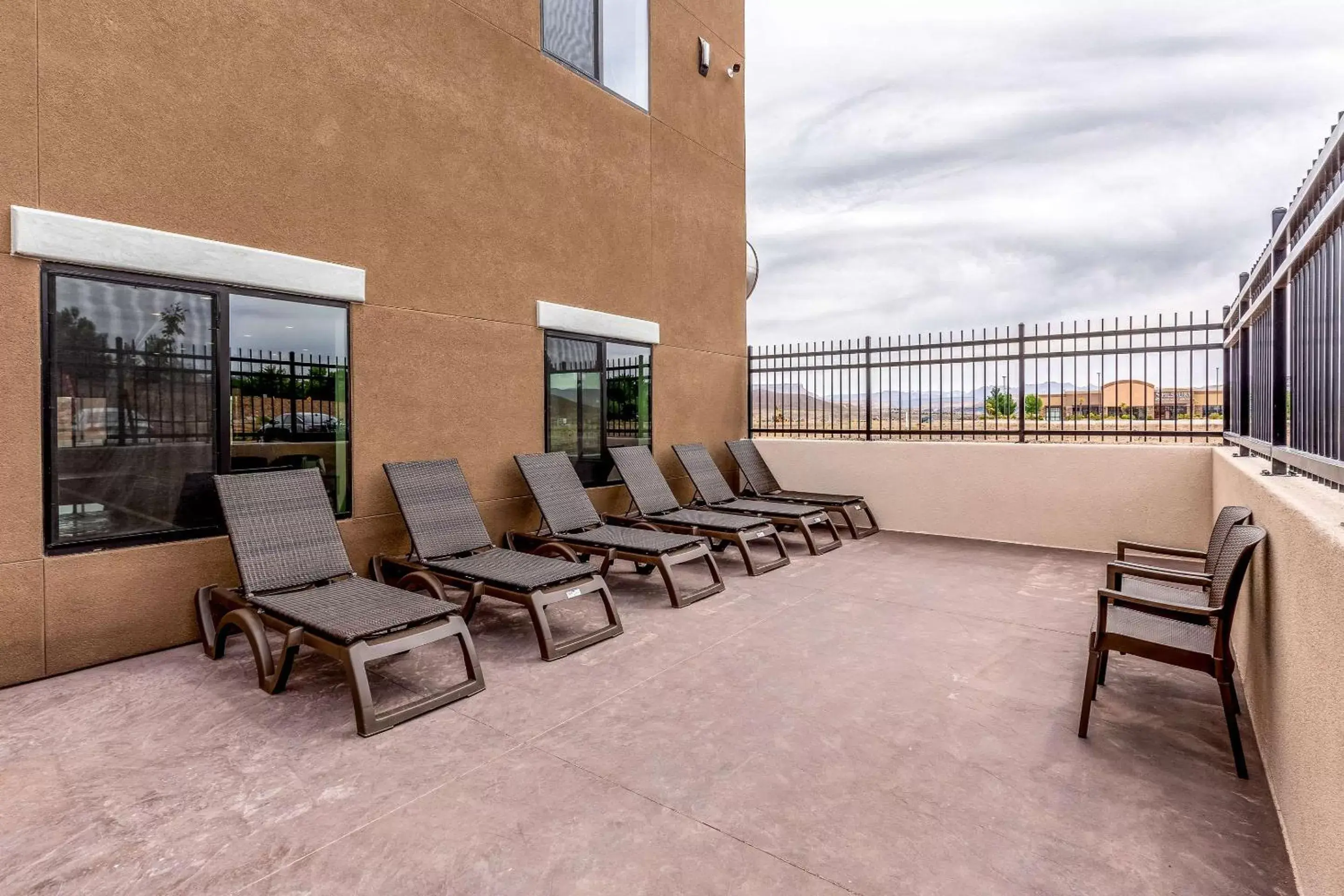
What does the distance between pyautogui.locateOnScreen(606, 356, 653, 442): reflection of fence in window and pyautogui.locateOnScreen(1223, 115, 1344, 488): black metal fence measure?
210 inches

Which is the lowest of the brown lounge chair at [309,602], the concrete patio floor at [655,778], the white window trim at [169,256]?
the concrete patio floor at [655,778]

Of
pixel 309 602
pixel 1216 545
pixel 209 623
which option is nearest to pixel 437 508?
pixel 309 602

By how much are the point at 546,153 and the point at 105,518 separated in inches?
184

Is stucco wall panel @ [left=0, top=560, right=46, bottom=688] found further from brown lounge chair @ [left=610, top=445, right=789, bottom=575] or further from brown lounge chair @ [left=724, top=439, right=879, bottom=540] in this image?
brown lounge chair @ [left=724, top=439, right=879, bottom=540]

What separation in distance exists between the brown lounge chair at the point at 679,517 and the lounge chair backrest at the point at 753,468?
1.14m

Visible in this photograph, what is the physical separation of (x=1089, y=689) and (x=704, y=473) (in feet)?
16.7

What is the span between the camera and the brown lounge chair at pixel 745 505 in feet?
22.1

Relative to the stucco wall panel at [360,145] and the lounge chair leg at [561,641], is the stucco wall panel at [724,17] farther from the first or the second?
the lounge chair leg at [561,641]

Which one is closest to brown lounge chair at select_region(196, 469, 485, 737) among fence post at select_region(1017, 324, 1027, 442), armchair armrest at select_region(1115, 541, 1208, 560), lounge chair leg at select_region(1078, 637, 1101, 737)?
lounge chair leg at select_region(1078, 637, 1101, 737)

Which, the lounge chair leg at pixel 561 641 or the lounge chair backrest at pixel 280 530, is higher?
the lounge chair backrest at pixel 280 530

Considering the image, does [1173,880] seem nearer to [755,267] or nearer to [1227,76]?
[755,267]

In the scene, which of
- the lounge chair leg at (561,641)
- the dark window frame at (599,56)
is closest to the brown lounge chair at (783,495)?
the lounge chair leg at (561,641)

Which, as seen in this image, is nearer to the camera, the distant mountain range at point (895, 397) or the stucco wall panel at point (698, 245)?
the distant mountain range at point (895, 397)

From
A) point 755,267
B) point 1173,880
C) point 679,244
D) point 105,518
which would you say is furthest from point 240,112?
point 755,267
